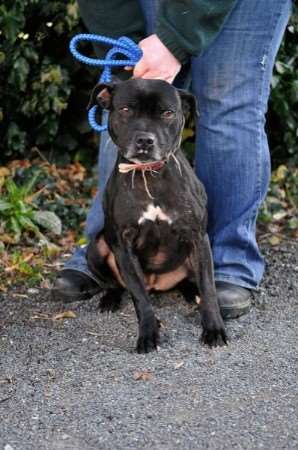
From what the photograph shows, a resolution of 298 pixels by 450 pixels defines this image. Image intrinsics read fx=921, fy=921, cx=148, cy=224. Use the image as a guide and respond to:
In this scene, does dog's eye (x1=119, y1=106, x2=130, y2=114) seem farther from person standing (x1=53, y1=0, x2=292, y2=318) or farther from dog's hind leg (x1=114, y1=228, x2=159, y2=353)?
dog's hind leg (x1=114, y1=228, x2=159, y2=353)

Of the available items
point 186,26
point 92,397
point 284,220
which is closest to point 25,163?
point 284,220

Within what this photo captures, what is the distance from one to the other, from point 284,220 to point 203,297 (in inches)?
90.9

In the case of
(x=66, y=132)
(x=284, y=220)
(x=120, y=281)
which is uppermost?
(x=120, y=281)

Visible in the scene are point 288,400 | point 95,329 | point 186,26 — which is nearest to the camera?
point 288,400

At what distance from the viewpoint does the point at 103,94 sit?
463 centimetres

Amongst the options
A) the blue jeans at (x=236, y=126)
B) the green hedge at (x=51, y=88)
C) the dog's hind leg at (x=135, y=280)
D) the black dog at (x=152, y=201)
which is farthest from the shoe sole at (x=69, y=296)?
the green hedge at (x=51, y=88)

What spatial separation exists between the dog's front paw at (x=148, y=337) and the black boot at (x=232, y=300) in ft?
1.42

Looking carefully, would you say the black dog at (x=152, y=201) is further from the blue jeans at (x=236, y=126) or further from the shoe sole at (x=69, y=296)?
the shoe sole at (x=69, y=296)

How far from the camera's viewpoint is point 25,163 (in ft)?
23.2

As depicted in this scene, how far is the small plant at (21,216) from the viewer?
20.2ft

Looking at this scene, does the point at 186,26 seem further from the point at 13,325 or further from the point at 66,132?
the point at 66,132

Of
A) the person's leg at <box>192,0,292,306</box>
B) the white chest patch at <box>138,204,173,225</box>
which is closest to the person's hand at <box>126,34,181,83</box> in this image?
the person's leg at <box>192,0,292,306</box>

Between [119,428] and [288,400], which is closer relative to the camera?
[119,428]

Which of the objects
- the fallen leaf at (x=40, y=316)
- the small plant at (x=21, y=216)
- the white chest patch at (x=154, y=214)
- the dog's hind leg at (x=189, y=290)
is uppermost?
the white chest patch at (x=154, y=214)
